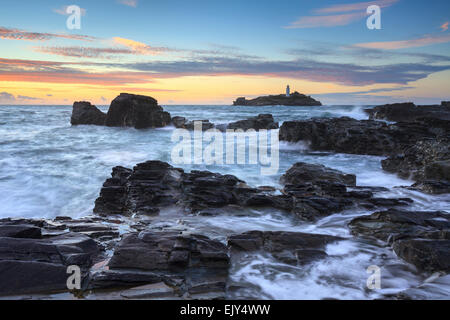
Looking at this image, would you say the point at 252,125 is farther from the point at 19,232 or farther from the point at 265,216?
the point at 19,232

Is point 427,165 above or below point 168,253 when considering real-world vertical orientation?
above

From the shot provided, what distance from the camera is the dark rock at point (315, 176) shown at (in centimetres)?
973

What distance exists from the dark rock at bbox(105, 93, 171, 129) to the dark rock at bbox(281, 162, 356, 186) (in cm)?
2645

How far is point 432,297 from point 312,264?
1.55m

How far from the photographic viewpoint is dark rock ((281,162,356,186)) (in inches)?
383

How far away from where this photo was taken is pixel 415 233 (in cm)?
535

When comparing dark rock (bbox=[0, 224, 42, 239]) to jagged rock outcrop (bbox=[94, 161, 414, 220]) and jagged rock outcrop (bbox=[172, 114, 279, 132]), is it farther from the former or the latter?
jagged rock outcrop (bbox=[172, 114, 279, 132])

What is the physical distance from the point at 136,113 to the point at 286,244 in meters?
31.6

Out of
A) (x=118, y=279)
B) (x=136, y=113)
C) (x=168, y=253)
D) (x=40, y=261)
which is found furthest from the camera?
(x=136, y=113)

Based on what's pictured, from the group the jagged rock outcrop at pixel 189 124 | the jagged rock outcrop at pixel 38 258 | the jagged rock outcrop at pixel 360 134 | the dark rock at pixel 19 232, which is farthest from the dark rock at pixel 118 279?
the jagged rock outcrop at pixel 189 124

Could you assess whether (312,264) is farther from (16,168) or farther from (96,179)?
Answer: (16,168)

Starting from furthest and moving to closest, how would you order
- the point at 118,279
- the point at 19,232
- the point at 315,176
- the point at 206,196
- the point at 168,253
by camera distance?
the point at 315,176 → the point at 206,196 → the point at 19,232 → the point at 168,253 → the point at 118,279

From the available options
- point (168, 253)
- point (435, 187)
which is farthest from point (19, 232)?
point (435, 187)

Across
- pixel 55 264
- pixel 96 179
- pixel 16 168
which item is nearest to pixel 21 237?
pixel 55 264
